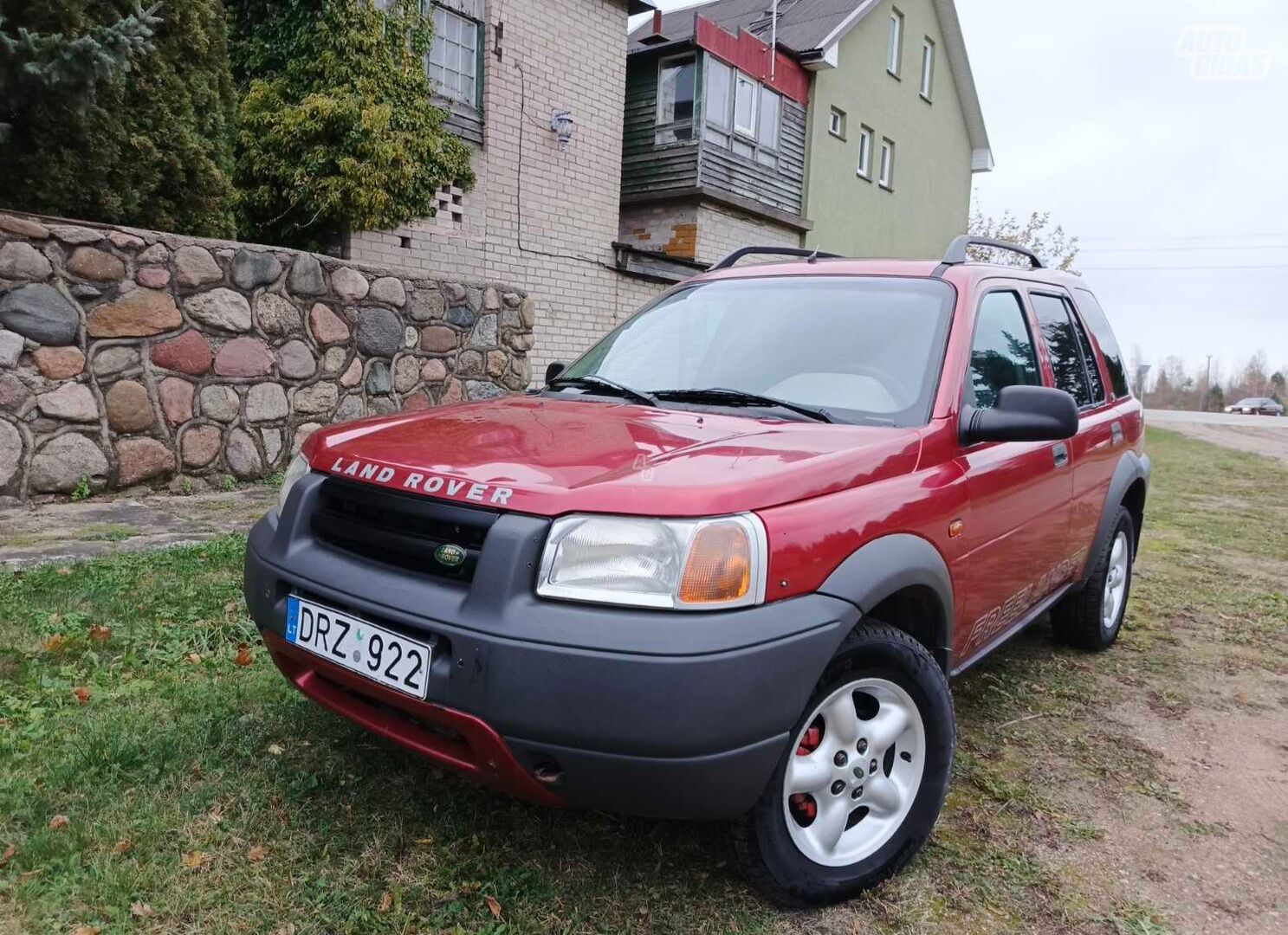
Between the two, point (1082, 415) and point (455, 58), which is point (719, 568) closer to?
point (1082, 415)

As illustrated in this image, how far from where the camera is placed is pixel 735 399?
289 cm

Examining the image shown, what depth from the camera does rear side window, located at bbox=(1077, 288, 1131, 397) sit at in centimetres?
438

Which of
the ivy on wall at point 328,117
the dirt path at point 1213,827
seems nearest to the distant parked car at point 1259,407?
the ivy on wall at point 328,117

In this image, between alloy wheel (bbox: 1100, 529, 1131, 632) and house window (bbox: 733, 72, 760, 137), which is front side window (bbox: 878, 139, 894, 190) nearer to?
house window (bbox: 733, 72, 760, 137)

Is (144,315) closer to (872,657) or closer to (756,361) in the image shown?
(756,361)

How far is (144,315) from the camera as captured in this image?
5.85 metres

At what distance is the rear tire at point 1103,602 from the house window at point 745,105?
14.4 m

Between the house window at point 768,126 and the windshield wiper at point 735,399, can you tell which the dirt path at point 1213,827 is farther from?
the house window at point 768,126

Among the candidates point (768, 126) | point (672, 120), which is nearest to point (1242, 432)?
point (768, 126)

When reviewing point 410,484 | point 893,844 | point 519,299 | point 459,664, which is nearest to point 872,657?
point 893,844

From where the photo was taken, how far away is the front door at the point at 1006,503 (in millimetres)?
2838

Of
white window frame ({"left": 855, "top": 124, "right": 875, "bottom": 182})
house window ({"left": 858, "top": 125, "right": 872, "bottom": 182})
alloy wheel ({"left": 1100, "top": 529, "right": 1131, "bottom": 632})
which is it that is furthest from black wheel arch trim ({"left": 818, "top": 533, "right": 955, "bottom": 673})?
house window ({"left": 858, "top": 125, "right": 872, "bottom": 182})

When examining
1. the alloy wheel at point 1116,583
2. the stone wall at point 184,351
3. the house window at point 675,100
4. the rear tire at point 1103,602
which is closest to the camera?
the rear tire at point 1103,602

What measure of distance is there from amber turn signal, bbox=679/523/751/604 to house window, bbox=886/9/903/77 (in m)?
23.1
